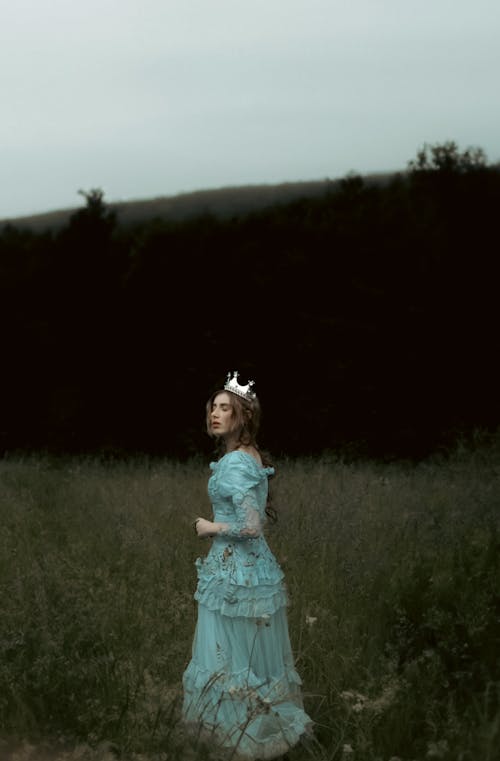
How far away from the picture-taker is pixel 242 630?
4027 mm

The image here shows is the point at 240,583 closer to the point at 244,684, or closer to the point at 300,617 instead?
the point at 244,684

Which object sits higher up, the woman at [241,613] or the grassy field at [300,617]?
the woman at [241,613]

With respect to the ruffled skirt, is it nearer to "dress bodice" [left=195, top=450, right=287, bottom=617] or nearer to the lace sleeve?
"dress bodice" [left=195, top=450, right=287, bottom=617]

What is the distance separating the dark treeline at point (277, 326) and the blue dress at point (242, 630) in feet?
23.8

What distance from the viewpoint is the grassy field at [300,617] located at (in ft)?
12.6

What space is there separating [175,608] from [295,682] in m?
1.14

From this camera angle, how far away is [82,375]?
12.4 metres

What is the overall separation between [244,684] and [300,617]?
129cm

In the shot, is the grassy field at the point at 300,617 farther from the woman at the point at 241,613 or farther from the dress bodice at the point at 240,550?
the dress bodice at the point at 240,550

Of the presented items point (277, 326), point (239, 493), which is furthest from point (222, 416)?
point (277, 326)

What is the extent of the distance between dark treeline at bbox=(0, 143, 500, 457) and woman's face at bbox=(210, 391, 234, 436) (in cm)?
723

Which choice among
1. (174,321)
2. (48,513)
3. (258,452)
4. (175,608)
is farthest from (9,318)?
(258,452)

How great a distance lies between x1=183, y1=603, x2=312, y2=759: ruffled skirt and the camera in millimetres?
3887

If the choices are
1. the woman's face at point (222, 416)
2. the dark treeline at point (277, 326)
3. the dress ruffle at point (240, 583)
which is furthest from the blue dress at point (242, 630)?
the dark treeline at point (277, 326)
